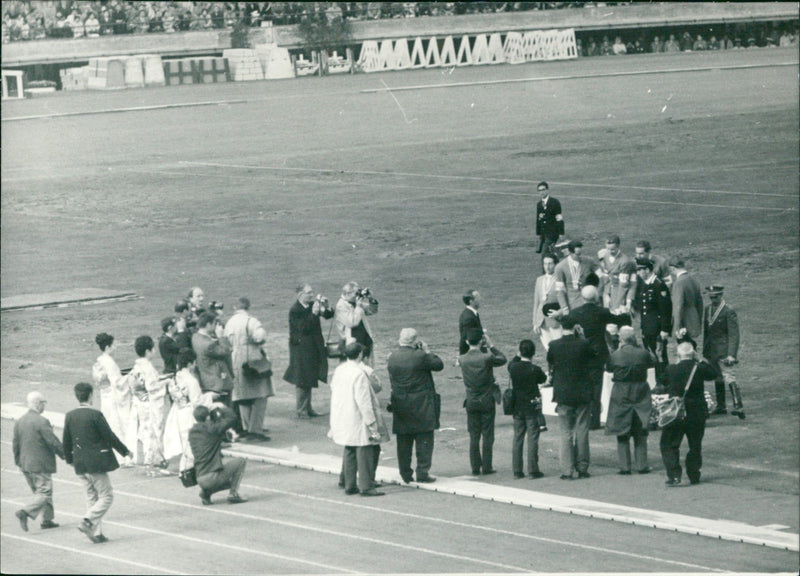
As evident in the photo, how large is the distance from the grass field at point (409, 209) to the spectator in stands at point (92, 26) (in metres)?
18.7

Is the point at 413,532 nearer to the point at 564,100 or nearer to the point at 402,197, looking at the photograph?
the point at 402,197

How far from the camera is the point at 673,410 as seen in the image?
13.8 meters

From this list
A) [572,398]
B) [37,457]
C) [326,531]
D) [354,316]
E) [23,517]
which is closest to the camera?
[326,531]

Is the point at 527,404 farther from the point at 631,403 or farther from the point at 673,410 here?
the point at 673,410

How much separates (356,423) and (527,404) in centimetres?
166

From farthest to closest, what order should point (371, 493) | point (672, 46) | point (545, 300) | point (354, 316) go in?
point (672, 46) → point (545, 300) → point (354, 316) → point (371, 493)

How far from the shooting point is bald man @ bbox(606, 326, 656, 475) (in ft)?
47.3

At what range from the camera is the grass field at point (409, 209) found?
21609 mm

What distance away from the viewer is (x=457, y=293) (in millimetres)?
24453

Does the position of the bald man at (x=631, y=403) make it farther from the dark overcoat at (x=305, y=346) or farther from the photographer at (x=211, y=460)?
the dark overcoat at (x=305, y=346)

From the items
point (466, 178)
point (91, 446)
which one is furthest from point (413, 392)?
point (466, 178)

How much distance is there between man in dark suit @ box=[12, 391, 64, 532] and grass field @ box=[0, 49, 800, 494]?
4284 mm

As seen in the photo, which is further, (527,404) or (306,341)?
(306,341)

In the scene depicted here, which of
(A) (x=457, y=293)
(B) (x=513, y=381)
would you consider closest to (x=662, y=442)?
(B) (x=513, y=381)
